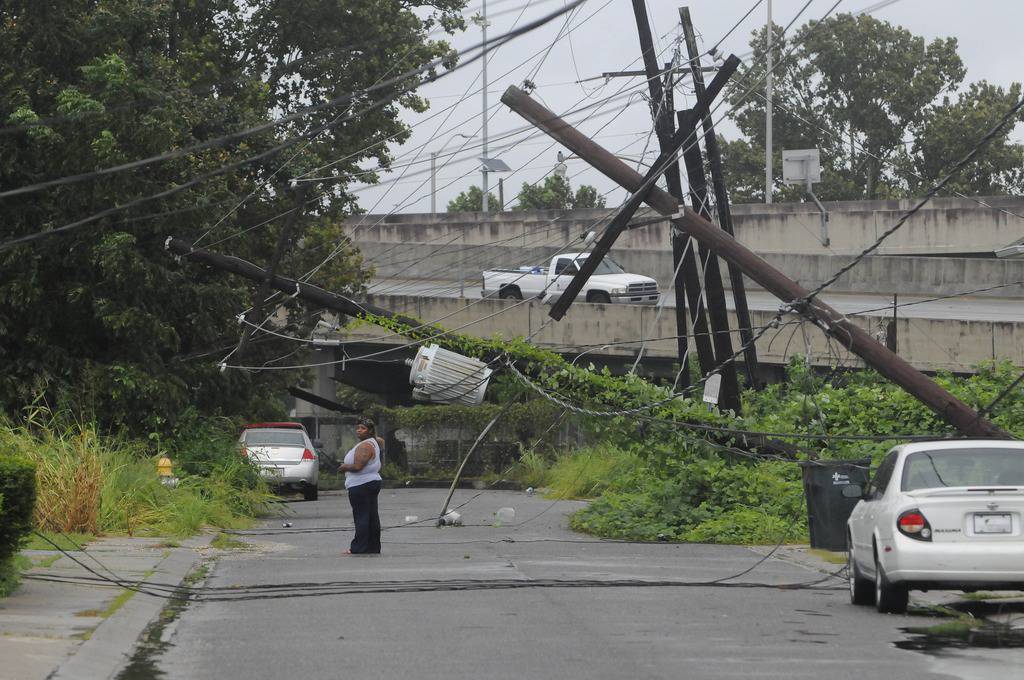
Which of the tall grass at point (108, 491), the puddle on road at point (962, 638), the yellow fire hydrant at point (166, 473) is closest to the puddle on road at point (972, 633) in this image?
the puddle on road at point (962, 638)

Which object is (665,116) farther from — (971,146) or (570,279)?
(971,146)

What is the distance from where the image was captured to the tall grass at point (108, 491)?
18.2m

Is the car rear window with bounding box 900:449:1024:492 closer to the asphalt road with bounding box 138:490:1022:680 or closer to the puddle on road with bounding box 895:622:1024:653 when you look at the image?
the asphalt road with bounding box 138:490:1022:680

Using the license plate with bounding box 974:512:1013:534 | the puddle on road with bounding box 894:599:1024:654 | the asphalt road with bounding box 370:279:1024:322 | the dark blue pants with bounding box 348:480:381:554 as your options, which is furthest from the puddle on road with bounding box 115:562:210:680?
the asphalt road with bounding box 370:279:1024:322

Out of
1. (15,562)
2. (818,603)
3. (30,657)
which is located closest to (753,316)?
(818,603)

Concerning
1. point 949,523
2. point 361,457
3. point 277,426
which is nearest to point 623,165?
point 361,457

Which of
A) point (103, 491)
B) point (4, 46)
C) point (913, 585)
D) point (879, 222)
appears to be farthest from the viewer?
point (879, 222)

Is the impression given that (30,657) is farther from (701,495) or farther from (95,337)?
(95,337)

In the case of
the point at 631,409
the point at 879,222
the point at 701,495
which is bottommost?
the point at 701,495

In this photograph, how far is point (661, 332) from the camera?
121 ft

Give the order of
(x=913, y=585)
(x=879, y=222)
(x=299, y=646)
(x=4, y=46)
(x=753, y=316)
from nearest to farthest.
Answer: (x=299, y=646) < (x=913, y=585) < (x=4, y=46) < (x=753, y=316) < (x=879, y=222)

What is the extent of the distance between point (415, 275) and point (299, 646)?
47309 mm

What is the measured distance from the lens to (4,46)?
25469 mm

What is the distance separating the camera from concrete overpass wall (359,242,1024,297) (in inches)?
A: 1626
